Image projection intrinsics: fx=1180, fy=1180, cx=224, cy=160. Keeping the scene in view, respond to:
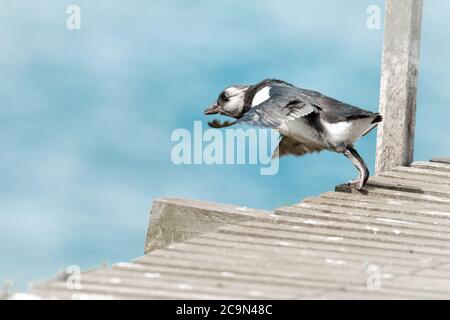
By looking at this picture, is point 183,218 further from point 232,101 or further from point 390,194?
point 232,101

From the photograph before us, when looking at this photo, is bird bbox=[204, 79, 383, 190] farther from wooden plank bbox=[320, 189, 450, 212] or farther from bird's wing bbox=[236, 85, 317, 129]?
wooden plank bbox=[320, 189, 450, 212]

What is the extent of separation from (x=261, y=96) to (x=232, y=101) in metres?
0.94

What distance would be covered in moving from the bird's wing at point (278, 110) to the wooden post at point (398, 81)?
4.66 feet

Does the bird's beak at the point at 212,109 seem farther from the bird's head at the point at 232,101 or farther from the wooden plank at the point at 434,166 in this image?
the wooden plank at the point at 434,166

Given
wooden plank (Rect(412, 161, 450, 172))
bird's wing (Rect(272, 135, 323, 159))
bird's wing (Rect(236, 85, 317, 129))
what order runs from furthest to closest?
wooden plank (Rect(412, 161, 450, 172)) → bird's wing (Rect(272, 135, 323, 159)) → bird's wing (Rect(236, 85, 317, 129))

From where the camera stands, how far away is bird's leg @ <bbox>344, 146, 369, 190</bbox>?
891cm

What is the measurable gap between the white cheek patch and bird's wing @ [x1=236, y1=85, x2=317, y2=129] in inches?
3.6

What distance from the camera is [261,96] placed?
9.29 metres

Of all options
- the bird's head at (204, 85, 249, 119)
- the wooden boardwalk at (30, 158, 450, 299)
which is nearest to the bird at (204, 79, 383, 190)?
the wooden boardwalk at (30, 158, 450, 299)

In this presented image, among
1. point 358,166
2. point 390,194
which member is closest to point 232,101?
point 358,166

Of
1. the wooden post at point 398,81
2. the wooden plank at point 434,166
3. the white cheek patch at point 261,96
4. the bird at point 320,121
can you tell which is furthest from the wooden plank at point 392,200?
the wooden plank at point 434,166

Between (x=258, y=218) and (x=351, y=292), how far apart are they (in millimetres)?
2018
